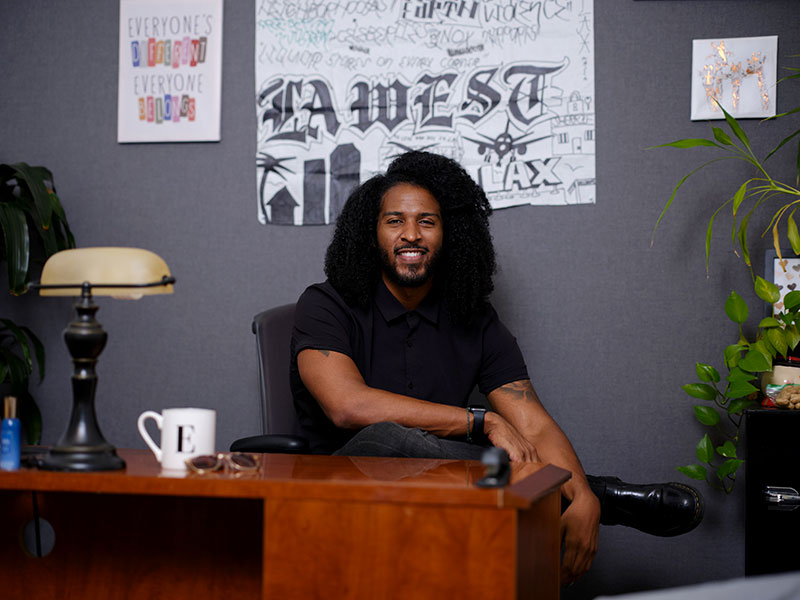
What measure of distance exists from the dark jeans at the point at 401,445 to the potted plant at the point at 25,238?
117cm

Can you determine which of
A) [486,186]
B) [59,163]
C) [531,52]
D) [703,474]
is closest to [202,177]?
[59,163]

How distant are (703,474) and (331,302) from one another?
1.10 meters

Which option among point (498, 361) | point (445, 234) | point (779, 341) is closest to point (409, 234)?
point (445, 234)

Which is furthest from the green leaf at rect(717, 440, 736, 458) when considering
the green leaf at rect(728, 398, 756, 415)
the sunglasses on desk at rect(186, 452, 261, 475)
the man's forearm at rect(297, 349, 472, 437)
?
the sunglasses on desk at rect(186, 452, 261, 475)

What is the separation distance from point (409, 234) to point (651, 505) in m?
0.88

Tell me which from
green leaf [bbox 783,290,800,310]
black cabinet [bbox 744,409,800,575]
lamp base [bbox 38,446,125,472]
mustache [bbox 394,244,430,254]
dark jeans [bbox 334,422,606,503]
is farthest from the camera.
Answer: mustache [bbox 394,244,430,254]

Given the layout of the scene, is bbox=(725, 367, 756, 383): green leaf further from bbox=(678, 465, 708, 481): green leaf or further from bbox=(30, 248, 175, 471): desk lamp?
bbox=(30, 248, 175, 471): desk lamp

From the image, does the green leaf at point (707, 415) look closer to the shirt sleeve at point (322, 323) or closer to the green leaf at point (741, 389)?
the green leaf at point (741, 389)

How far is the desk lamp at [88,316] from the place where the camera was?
121 centimetres

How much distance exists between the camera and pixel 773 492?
1892mm

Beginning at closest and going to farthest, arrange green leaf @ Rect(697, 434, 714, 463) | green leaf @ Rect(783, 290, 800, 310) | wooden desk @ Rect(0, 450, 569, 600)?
1. wooden desk @ Rect(0, 450, 569, 600)
2. green leaf @ Rect(783, 290, 800, 310)
3. green leaf @ Rect(697, 434, 714, 463)

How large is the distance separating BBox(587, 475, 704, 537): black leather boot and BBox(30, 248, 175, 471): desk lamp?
43.2 inches

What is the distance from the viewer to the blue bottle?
123 centimetres

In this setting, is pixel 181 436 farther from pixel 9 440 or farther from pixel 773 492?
pixel 773 492
